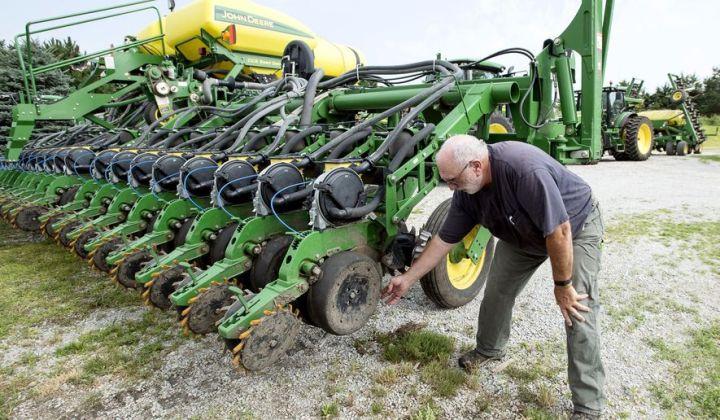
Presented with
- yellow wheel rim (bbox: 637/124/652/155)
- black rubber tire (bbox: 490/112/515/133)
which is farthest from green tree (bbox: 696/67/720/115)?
black rubber tire (bbox: 490/112/515/133)

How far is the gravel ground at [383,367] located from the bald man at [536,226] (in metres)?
0.38

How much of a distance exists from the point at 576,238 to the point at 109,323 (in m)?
3.37

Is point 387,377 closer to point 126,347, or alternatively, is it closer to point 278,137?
point 126,347

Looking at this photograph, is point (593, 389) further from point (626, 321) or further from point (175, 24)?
point (175, 24)

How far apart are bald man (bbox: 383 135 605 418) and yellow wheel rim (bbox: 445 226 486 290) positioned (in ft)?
2.66

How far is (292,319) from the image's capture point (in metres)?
2.35

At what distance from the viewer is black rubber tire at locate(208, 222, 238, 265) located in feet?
10.2

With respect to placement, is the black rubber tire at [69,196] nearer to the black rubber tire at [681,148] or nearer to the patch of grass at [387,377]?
the patch of grass at [387,377]

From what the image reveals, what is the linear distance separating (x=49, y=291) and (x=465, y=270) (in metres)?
3.78

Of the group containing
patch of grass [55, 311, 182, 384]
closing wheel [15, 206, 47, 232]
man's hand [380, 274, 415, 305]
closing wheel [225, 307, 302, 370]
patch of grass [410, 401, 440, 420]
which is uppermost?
closing wheel [15, 206, 47, 232]

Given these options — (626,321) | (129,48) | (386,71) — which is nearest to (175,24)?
(129,48)

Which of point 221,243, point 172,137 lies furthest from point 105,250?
point 172,137

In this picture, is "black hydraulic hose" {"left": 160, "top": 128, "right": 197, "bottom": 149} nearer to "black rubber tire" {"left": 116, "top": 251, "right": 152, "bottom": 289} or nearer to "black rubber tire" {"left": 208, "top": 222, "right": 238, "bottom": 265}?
"black rubber tire" {"left": 116, "top": 251, "right": 152, "bottom": 289}

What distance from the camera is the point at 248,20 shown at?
734cm
